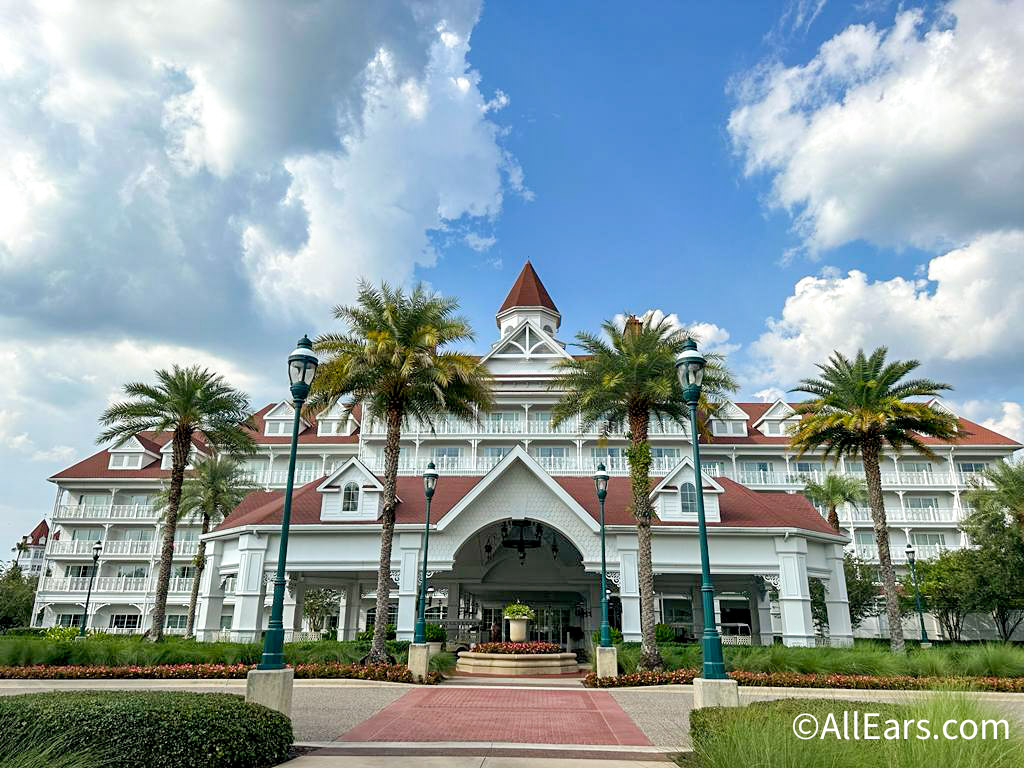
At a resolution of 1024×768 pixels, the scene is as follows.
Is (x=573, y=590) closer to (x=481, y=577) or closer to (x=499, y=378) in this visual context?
(x=481, y=577)

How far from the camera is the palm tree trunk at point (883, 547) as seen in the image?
25.0 metres

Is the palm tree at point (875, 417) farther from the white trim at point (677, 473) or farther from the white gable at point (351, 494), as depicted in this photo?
the white gable at point (351, 494)

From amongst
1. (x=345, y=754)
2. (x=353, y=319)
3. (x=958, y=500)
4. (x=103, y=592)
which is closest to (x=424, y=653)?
(x=345, y=754)

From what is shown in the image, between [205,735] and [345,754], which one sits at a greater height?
[205,735]

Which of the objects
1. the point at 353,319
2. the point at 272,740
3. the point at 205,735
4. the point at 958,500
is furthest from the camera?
the point at 958,500

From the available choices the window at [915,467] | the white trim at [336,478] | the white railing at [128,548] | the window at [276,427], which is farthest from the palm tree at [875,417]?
the white railing at [128,548]

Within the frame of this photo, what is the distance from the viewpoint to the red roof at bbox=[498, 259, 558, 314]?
57500 millimetres

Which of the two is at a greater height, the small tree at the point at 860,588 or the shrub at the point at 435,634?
the small tree at the point at 860,588

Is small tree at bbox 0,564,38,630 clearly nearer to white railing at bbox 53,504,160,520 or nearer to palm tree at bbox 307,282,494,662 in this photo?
white railing at bbox 53,504,160,520

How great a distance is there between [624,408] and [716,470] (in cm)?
2746

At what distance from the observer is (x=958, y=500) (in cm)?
4819

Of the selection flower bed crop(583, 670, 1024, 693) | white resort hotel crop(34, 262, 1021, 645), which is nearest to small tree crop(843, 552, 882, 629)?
white resort hotel crop(34, 262, 1021, 645)

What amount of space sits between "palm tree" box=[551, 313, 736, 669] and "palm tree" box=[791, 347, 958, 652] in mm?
5563

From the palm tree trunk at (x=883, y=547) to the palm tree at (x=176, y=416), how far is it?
27286 mm
